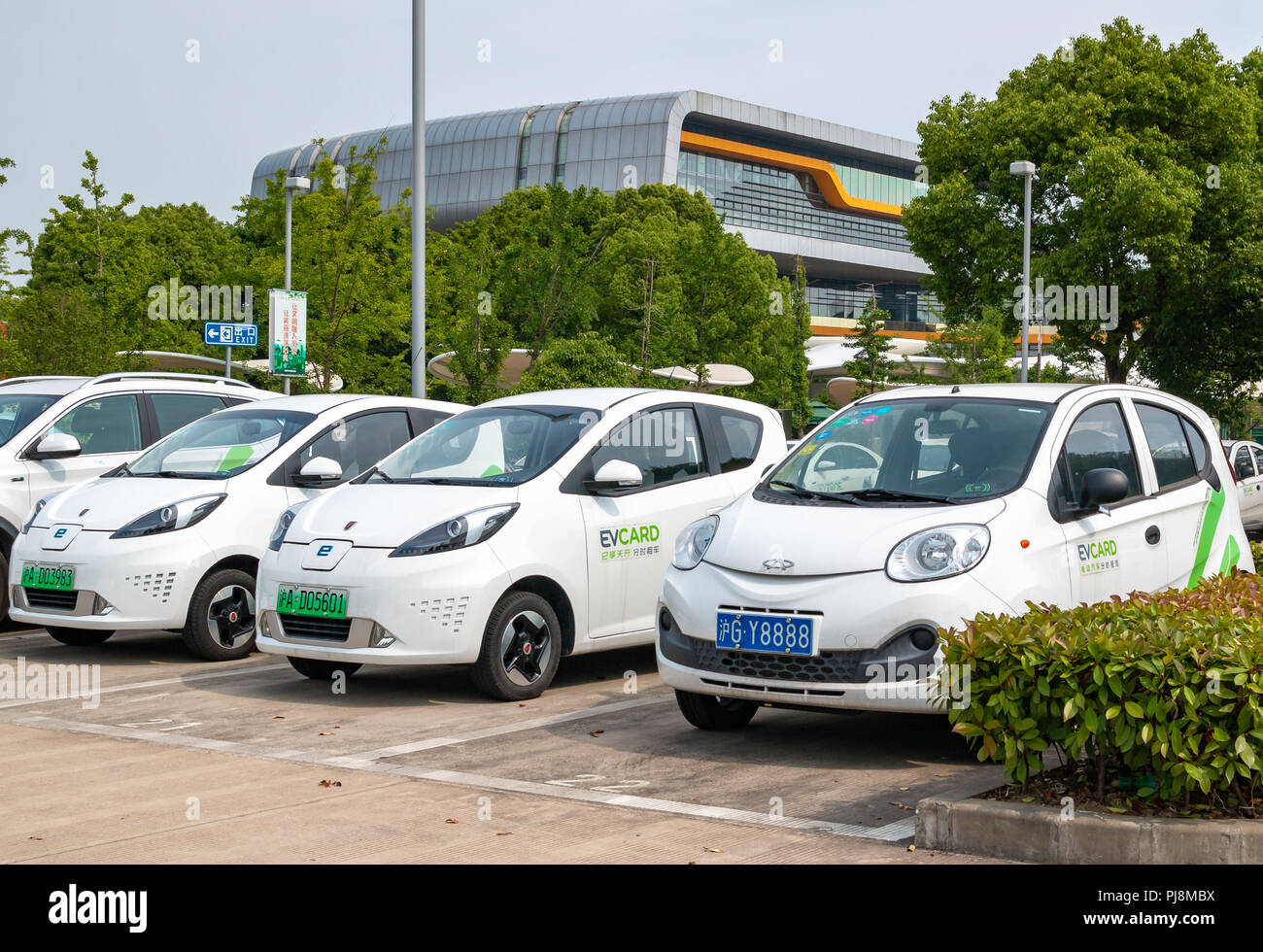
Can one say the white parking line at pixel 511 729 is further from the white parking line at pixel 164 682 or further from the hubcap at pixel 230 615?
the hubcap at pixel 230 615

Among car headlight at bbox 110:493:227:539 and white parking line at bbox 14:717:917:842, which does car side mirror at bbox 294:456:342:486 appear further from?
white parking line at bbox 14:717:917:842

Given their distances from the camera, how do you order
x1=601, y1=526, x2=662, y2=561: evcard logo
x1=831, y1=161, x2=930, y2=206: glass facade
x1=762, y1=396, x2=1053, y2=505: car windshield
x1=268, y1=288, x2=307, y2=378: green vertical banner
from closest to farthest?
1. x1=762, y1=396, x2=1053, y2=505: car windshield
2. x1=601, y1=526, x2=662, y2=561: evcard logo
3. x1=268, y1=288, x2=307, y2=378: green vertical banner
4. x1=831, y1=161, x2=930, y2=206: glass facade

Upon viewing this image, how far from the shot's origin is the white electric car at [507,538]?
8055mm

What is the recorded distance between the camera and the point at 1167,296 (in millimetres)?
31219

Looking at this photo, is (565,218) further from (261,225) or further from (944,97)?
(944,97)

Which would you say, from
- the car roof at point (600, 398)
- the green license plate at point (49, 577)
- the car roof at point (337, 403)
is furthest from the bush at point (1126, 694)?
the green license plate at point (49, 577)

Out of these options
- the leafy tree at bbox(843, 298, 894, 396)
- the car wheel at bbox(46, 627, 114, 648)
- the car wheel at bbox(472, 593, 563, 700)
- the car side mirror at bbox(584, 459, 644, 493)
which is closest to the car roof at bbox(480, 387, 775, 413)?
the car side mirror at bbox(584, 459, 644, 493)

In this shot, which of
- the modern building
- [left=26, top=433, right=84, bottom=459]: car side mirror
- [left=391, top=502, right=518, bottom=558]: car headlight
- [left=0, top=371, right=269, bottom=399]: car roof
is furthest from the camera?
the modern building

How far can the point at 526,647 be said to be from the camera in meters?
8.41

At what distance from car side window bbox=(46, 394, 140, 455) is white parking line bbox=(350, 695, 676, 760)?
5593 mm

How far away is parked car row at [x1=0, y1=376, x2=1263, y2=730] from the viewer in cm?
641

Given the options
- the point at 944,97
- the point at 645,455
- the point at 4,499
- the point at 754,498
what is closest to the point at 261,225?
the point at 944,97
